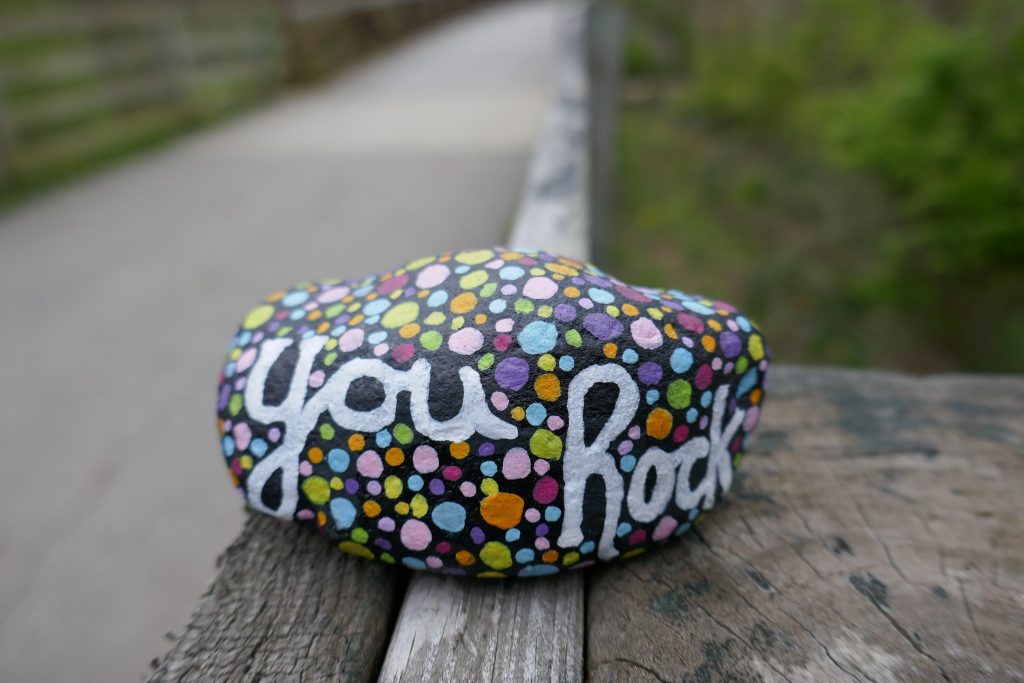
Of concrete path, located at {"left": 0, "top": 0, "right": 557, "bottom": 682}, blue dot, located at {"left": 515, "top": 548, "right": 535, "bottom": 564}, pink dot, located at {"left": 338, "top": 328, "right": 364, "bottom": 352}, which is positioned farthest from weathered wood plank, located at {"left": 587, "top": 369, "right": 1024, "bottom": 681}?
concrete path, located at {"left": 0, "top": 0, "right": 557, "bottom": 682}

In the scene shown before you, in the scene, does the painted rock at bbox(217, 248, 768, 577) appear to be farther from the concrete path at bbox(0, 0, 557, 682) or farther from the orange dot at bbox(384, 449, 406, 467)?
the concrete path at bbox(0, 0, 557, 682)

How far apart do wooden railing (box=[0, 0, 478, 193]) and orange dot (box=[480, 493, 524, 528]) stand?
6486 millimetres

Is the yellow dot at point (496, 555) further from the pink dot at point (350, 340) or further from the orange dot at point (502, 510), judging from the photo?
the pink dot at point (350, 340)

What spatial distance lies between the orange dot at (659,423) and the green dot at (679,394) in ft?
0.07

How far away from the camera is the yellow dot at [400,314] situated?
126cm

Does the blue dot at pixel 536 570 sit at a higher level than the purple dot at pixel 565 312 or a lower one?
lower

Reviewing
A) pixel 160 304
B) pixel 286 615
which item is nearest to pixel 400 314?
pixel 286 615

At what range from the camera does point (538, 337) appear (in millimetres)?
1188

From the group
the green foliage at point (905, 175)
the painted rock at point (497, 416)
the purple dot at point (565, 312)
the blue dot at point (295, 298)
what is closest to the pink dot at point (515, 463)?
the painted rock at point (497, 416)

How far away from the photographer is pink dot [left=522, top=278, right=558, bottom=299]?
4.07 feet

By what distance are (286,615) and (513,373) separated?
0.55 metres

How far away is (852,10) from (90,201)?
24.1ft

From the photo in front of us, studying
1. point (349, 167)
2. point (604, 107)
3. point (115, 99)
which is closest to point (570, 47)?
point (604, 107)

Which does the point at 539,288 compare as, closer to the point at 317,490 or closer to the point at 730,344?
the point at 730,344
